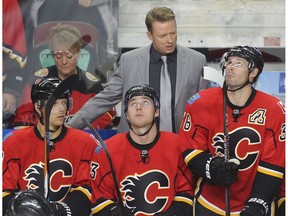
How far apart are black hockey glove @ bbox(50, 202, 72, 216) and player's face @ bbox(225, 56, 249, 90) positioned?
917 millimetres

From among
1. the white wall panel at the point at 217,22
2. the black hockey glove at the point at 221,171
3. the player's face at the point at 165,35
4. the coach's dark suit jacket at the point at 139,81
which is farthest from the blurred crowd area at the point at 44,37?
the black hockey glove at the point at 221,171

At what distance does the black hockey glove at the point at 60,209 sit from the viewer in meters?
3.94

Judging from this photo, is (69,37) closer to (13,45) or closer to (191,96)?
(13,45)

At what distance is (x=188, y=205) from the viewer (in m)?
4.10

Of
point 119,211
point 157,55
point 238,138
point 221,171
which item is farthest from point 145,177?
point 157,55

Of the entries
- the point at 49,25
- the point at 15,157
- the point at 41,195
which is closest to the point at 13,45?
the point at 49,25

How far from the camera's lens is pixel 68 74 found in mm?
5137

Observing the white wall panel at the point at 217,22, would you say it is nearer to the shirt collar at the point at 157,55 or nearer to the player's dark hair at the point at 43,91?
the shirt collar at the point at 157,55

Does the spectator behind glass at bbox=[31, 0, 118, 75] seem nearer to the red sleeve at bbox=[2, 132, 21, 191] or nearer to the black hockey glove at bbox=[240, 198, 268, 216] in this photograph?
the red sleeve at bbox=[2, 132, 21, 191]

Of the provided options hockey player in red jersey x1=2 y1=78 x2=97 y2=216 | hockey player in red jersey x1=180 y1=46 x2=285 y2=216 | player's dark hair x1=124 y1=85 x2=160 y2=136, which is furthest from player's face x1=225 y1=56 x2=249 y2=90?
hockey player in red jersey x1=2 y1=78 x2=97 y2=216

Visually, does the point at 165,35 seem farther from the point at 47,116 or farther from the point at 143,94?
the point at 47,116

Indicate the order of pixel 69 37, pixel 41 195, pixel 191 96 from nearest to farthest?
pixel 41 195 → pixel 191 96 → pixel 69 37

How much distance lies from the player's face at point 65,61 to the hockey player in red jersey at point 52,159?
0.82 metres

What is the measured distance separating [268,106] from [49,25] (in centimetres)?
181
